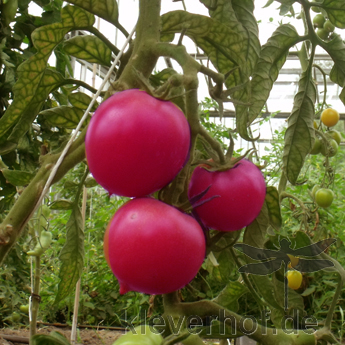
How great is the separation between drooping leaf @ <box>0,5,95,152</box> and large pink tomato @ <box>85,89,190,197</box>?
16cm

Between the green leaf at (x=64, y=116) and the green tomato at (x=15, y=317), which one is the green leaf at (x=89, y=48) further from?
the green tomato at (x=15, y=317)

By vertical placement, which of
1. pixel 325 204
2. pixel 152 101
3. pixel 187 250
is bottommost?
pixel 325 204

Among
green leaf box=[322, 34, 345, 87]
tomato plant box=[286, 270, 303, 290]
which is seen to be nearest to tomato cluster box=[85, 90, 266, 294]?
green leaf box=[322, 34, 345, 87]

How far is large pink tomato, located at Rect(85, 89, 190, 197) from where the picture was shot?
0.99ft

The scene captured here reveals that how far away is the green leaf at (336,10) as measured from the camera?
0.58m

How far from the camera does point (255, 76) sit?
530mm

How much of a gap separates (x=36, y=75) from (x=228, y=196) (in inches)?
10.1

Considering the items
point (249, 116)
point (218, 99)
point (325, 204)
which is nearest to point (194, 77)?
point (218, 99)

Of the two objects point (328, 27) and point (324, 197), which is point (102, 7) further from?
point (324, 197)

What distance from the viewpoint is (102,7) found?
1.45 ft

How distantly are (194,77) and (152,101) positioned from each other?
0.04 metres

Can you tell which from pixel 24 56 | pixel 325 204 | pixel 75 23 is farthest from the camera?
pixel 325 204

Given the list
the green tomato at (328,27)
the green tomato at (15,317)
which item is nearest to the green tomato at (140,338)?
the green tomato at (328,27)

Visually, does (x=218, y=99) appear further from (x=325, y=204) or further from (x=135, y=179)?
(x=325, y=204)
